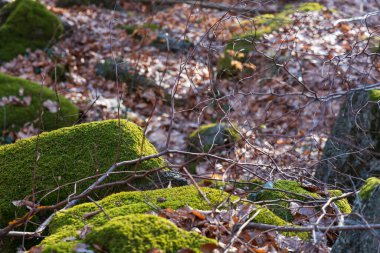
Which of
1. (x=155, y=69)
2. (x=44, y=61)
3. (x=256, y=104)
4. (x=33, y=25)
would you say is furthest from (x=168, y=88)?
(x=33, y=25)

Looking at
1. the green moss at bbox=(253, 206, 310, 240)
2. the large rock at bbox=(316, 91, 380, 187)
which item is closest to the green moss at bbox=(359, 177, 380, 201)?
the green moss at bbox=(253, 206, 310, 240)

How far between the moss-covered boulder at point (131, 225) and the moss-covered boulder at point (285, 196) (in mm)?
312

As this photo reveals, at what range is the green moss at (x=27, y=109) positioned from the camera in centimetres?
659

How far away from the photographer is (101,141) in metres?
4.05

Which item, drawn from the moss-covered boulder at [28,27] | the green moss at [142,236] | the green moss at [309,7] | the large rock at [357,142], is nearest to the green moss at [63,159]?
the green moss at [142,236]

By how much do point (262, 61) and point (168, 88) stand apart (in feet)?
5.45

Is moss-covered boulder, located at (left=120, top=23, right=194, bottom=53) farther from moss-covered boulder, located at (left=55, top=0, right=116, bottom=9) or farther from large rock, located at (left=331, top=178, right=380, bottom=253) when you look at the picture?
large rock, located at (left=331, top=178, right=380, bottom=253)

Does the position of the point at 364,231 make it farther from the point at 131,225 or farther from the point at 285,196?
the point at 131,225

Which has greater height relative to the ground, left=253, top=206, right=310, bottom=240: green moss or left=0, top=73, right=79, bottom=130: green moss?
left=253, top=206, right=310, bottom=240: green moss

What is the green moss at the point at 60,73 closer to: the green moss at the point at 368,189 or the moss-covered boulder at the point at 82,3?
the moss-covered boulder at the point at 82,3

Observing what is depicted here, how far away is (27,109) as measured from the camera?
672 centimetres

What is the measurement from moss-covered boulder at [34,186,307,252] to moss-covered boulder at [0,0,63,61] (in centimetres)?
638

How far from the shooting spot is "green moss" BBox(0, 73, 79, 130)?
21.6 ft

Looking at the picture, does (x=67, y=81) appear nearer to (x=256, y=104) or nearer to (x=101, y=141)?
(x=256, y=104)
